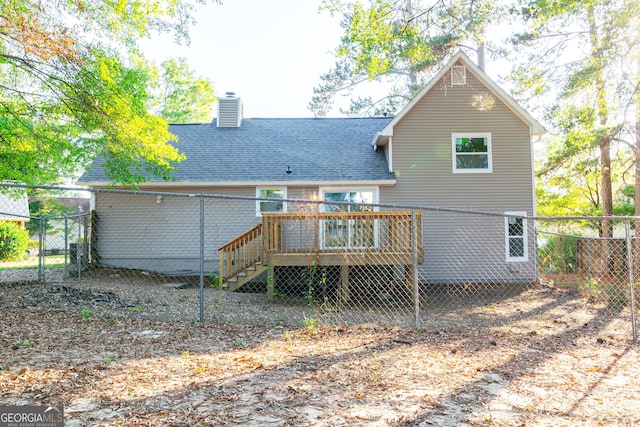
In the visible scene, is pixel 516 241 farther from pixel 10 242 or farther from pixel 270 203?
pixel 10 242

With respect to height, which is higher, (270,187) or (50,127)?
(50,127)

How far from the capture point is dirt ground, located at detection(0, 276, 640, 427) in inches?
125

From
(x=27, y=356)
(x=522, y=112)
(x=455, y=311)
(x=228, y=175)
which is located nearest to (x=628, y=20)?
(x=522, y=112)

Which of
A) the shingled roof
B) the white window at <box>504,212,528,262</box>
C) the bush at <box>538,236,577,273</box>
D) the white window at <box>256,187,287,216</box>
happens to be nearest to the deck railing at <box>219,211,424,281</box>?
the shingled roof

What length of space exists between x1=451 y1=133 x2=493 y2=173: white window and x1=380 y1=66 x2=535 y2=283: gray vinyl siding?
5.5 inches

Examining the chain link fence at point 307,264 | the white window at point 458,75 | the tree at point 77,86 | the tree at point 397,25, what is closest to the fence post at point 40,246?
the chain link fence at point 307,264

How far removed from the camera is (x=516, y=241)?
12352mm

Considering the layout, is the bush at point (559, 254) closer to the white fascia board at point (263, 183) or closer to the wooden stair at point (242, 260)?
the white fascia board at point (263, 183)

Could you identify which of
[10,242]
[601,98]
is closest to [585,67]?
[601,98]

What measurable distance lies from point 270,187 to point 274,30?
480 cm

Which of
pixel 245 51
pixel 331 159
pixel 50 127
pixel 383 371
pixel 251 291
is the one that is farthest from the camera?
pixel 245 51

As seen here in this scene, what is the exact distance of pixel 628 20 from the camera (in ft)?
28.9

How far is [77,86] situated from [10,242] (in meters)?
13.6

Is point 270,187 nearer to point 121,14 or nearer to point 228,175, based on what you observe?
point 228,175
